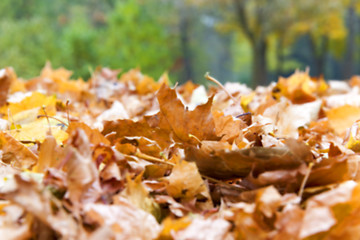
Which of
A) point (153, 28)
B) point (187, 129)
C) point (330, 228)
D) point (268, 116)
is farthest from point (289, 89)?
point (153, 28)

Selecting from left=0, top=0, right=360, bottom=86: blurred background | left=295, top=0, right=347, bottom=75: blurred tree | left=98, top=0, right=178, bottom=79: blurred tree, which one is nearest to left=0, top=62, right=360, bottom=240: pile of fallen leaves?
left=0, top=0, right=360, bottom=86: blurred background

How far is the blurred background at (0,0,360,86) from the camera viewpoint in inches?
562

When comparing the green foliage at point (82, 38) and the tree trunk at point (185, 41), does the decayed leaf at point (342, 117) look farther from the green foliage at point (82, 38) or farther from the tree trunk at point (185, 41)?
the tree trunk at point (185, 41)

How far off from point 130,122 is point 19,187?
1.21ft

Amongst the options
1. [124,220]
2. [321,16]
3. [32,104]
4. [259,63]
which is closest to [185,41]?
[259,63]

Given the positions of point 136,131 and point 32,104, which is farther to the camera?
point 32,104

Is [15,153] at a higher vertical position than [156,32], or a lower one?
higher

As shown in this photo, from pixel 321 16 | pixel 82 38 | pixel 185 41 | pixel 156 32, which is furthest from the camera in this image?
pixel 185 41

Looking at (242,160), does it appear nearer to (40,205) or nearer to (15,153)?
(40,205)

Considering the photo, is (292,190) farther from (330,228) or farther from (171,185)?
(171,185)

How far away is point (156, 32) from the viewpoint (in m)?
19.2

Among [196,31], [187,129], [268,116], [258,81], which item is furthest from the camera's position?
[196,31]

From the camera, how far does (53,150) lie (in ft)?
2.18

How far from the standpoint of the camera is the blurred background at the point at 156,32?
1427 centimetres
